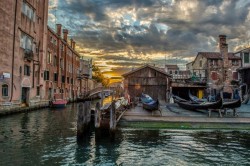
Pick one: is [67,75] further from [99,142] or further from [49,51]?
[99,142]

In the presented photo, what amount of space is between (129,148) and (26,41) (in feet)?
66.9

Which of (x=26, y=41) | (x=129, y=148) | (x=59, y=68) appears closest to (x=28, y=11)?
(x=26, y=41)

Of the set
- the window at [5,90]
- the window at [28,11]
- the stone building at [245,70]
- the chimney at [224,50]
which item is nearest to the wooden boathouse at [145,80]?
the stone building at [245,70]

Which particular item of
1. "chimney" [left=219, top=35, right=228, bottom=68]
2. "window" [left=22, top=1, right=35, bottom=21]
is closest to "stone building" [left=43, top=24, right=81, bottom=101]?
"window" [left=22, top=1, right=35, bottom=21]

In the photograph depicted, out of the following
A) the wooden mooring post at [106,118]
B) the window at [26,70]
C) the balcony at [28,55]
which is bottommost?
the wooden mooring post at [106,118]

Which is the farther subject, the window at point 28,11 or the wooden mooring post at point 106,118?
the window at point 28,11

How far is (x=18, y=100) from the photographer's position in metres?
22.8

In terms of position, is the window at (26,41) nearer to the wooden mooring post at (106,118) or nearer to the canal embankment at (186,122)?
the wooden mooring post at (106,118)

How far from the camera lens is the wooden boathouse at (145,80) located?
26.2 meters

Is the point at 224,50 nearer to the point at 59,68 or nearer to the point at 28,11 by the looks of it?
the point at 59,68

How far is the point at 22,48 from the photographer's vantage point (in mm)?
24109

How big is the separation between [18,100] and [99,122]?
14989 mm

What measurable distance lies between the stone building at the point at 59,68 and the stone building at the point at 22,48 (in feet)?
9.04

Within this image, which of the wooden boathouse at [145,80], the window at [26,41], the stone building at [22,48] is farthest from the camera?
the wooden boathouse at [145,80]
